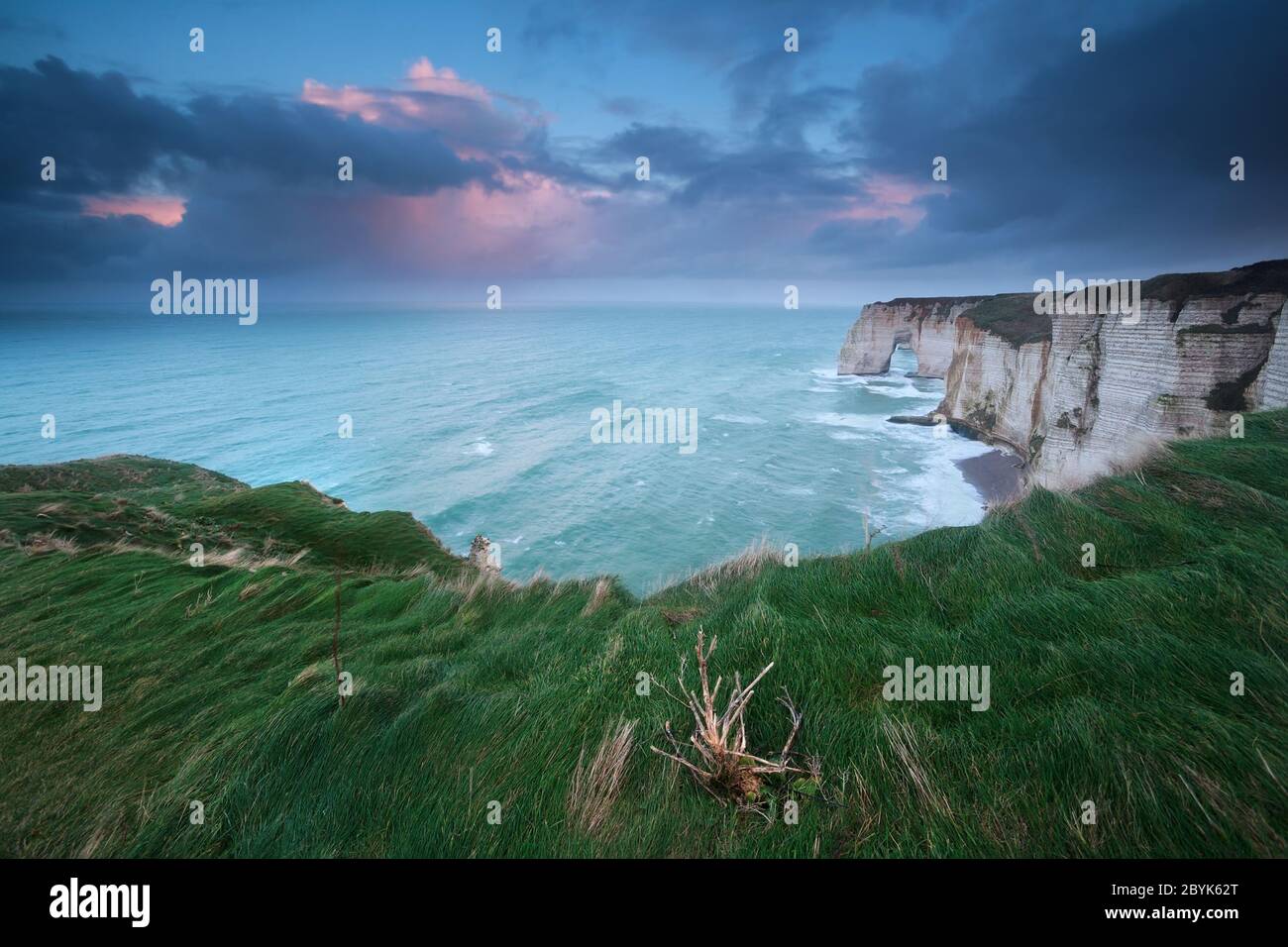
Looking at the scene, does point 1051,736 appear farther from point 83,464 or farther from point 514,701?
point 83,464

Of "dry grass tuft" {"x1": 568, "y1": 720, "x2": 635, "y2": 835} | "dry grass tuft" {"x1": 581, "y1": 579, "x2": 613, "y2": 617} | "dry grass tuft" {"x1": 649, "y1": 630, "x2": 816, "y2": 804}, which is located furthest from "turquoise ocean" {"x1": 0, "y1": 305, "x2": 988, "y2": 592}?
"dry grass tuft" {"x1": 649, "y1": 630, "x2": 816, "y2": 804}

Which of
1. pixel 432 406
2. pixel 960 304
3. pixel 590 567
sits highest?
pixel 960 304

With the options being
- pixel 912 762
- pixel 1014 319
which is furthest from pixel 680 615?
pixel 1014 319

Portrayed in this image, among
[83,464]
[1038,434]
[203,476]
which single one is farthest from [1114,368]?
[83,464]

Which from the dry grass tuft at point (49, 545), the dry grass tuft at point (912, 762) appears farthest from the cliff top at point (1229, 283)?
the dry grass tuft at point (49, 545)

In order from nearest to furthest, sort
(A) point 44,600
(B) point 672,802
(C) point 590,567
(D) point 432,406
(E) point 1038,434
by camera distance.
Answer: (B) point 672,802, (A) point 44,600, (C) point 590,567, (E) point 1038,434, (D) point 432,406

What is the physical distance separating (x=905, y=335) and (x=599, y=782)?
83.3 m

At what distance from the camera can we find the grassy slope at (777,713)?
2363 mm

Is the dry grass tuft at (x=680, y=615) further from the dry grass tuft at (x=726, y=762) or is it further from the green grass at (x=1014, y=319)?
the green grass at (x=1014, y=319)

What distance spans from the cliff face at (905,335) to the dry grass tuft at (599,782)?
69.0 m

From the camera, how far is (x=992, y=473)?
34688 mm

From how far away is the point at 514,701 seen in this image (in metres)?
3.68

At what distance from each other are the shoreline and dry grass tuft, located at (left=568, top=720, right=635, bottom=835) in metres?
33.9
